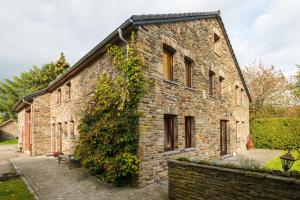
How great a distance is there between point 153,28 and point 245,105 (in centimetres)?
1445

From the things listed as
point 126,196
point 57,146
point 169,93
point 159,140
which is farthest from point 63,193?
point 57,146

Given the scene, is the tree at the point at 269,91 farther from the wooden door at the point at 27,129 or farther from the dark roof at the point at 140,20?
the wooden door at the point at 27,129

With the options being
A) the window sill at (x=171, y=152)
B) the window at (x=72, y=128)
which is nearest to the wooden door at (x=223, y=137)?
the window sill at (x=171, y=152)

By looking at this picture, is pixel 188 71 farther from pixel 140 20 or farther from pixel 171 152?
pixel 140 20

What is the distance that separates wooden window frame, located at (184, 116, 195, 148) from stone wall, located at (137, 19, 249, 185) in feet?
0.69

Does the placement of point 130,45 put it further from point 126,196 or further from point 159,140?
point 126,196

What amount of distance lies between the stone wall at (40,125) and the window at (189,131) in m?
11.4

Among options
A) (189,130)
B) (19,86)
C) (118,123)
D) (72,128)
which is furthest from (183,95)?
(19,86)

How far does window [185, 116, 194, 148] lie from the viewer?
10648 millimetres

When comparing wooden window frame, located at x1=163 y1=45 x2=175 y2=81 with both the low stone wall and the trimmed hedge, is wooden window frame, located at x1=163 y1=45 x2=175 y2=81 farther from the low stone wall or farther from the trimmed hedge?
the trimmed hedge

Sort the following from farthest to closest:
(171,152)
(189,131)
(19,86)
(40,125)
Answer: (19,86) → (40,125) → (189,131) → (171,152)

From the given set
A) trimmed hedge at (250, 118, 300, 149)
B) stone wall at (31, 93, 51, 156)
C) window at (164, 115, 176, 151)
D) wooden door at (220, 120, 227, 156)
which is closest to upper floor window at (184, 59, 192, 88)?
Answer: window at (164, 115, 176, 151)

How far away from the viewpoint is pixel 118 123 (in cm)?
784

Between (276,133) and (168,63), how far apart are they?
14571 mm
